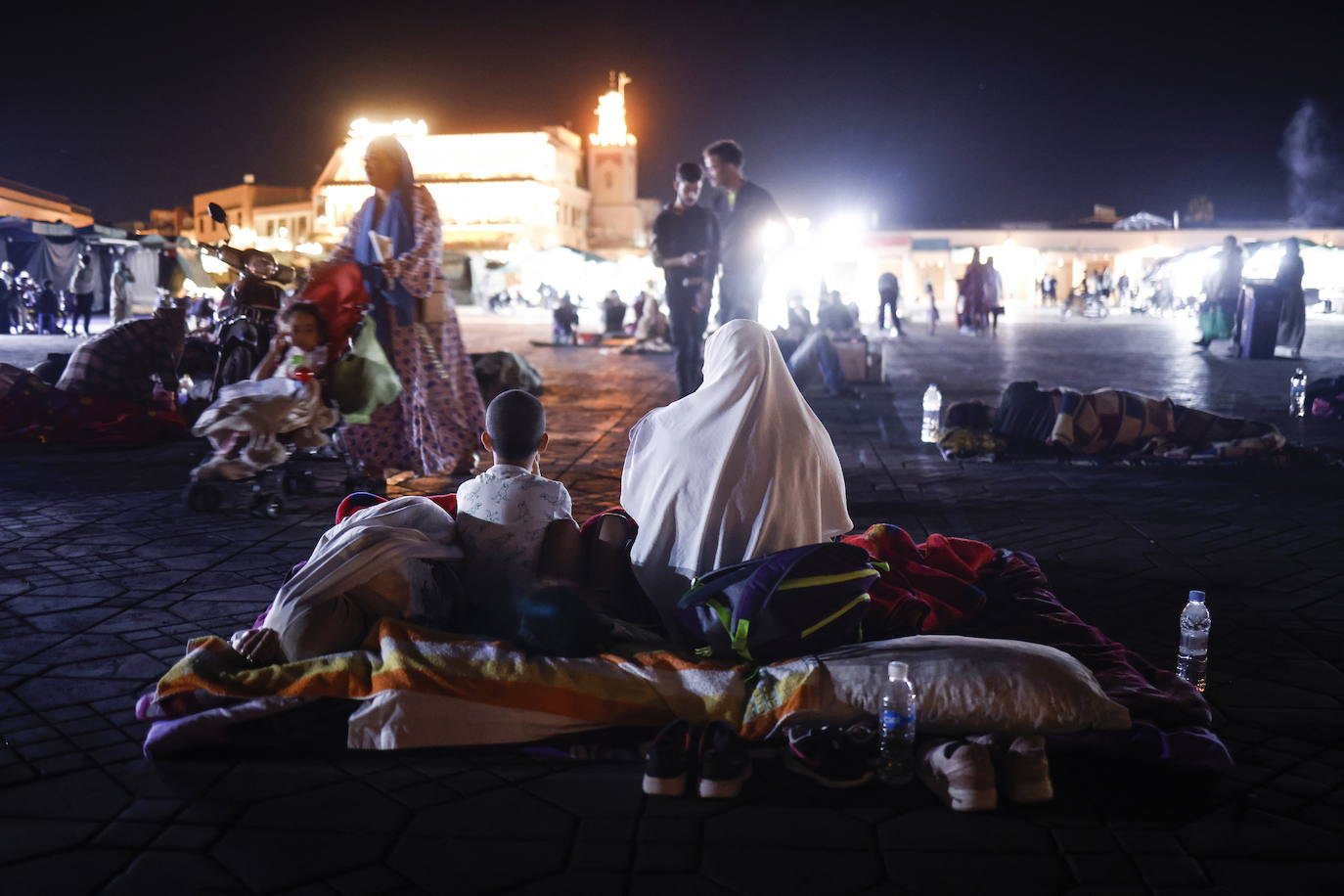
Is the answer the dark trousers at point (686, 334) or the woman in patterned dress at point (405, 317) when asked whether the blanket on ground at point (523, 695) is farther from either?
the dark trousers at point (686, 334)

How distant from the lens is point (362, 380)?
577 centimetres

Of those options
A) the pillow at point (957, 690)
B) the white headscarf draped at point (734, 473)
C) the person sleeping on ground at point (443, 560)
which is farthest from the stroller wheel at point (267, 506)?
the pillow at point (957, 690)

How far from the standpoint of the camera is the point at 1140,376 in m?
13.5

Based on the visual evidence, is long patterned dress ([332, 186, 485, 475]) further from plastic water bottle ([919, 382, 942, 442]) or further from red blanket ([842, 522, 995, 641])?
plastic water bottle ([919, 382, 942, 442])

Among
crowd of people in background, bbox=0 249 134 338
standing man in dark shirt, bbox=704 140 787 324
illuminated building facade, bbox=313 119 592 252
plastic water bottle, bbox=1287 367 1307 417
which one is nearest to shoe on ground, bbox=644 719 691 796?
standing man in dark shirt, bbox=704 140 787 324

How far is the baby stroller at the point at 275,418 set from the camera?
18.2ft

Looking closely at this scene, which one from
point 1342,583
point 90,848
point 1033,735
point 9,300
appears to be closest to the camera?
point 90,848

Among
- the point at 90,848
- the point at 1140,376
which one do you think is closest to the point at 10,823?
the point at 90,848

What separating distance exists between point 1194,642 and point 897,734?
47.8 inches

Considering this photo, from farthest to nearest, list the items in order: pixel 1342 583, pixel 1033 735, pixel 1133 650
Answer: pixel 1342 583, pixel 1133 650, pixel 1033 735

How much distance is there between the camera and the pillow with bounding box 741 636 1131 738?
2.75m

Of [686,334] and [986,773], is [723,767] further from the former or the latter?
[686,334]

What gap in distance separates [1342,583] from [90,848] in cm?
432

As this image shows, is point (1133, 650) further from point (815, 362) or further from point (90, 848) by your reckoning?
point (815, 362)
